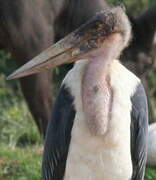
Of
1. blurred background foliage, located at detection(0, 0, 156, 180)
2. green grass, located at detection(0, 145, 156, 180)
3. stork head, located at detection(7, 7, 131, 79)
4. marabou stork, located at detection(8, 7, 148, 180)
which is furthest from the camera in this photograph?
blurred background foliage, located at detection(0, 0, 156, 180)

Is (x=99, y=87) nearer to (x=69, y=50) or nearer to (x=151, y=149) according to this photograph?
(x=69, y=50)

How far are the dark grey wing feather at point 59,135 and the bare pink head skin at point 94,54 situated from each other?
102 mm

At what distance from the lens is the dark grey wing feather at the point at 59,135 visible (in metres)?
3.77

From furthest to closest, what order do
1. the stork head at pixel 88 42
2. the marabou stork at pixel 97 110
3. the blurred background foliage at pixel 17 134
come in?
the blurred background foliage at pixel 17 134
the stork head at pixel 88 42
the marabou stork at pixel 97 110

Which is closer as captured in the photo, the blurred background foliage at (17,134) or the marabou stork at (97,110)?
the marabou stork at (97,110)

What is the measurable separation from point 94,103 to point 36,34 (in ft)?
9.59

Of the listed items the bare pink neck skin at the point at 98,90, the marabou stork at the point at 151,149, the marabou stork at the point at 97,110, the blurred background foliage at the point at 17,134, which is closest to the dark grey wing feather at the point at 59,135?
the marabou stork at the point at 97,110

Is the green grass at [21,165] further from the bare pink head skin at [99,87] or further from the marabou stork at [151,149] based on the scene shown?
the bare pink head skin at [99,87]

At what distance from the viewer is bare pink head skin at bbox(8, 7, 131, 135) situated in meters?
3.73

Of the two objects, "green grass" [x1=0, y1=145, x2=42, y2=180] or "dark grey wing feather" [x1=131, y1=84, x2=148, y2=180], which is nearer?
"dark grey wing feather" [x1=131, y1=84, x2=148, y2=180]

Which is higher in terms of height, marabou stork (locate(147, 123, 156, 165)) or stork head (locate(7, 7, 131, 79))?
stork head (locate(7, 7, 131, 79))

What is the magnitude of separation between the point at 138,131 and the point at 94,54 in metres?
0.49

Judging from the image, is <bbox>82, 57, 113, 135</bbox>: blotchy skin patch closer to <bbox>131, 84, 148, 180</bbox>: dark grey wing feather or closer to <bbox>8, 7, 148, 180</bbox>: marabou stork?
<bbox>8, 7, 148, 180</bbox>: marabou stork

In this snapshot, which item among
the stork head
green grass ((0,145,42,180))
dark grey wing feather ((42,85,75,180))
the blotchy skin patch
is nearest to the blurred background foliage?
green grass ((0,145,42,180))
